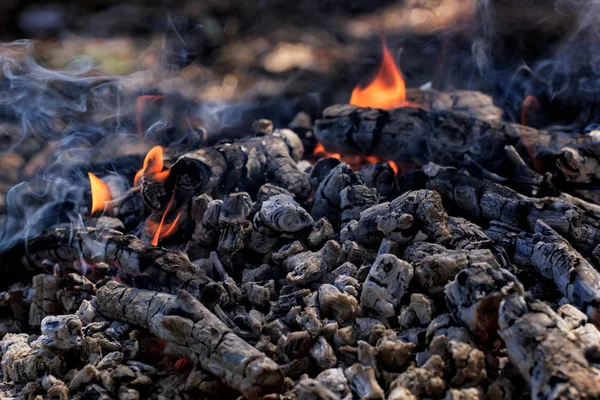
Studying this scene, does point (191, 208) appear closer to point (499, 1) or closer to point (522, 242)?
point (522, 242)

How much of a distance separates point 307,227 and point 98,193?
5.25ft

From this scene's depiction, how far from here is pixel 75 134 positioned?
15.9 ft

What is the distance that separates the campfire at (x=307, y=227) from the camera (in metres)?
2.38

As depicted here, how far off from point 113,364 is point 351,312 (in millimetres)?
1065

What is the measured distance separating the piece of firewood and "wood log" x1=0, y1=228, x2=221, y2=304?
4.45ft

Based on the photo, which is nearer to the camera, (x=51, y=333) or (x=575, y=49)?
(x=51, y=333)

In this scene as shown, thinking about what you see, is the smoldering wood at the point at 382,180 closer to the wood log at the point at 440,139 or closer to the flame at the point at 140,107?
the wood log at the point at 440,139

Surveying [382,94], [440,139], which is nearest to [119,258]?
[440,139]

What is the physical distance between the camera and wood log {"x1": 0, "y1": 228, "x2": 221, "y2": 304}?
2.99 metres

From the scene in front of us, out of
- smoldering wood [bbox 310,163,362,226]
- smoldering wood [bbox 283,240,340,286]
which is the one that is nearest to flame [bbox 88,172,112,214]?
smoldering wood [bbox 310,163,362,226]

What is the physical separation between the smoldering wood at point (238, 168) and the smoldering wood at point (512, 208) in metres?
0.92

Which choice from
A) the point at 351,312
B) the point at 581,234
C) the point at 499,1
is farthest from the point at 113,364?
the point at 499,1

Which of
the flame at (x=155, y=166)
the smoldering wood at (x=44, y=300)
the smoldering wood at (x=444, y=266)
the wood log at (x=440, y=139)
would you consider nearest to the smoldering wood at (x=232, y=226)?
the flame at (x=155, y=166)

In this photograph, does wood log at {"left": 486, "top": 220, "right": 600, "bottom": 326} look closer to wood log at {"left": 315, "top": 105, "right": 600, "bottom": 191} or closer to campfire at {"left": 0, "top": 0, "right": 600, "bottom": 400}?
campfire at {"left": 0, "top": 0, "right": 600, "bottom": 400}
